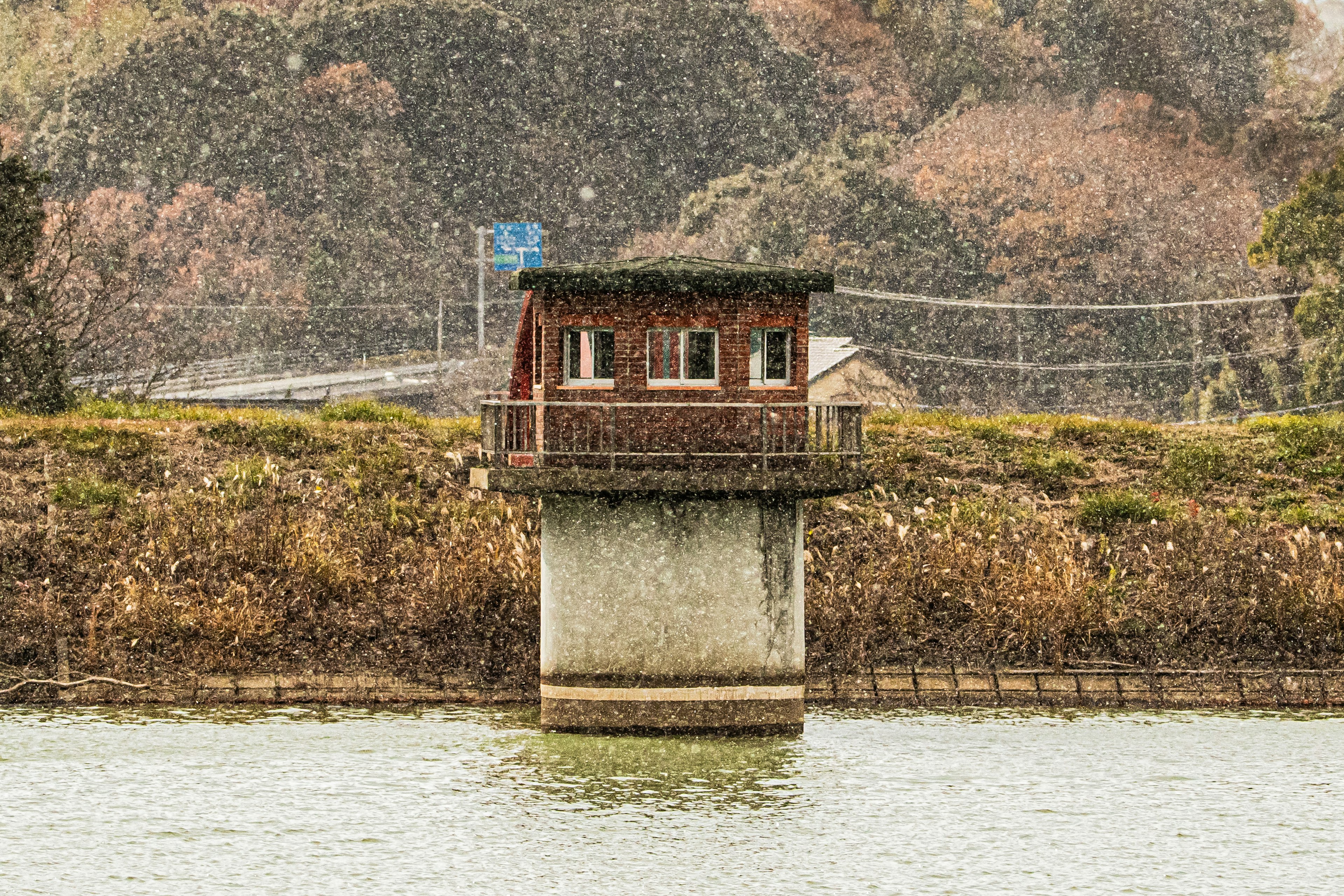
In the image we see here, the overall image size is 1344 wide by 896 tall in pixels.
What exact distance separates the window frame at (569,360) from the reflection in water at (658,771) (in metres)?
4.28

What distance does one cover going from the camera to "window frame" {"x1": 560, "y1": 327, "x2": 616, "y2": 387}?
866 inches

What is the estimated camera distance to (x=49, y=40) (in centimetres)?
8362

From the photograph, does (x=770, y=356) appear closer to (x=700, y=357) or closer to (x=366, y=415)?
(x=700, y=357)

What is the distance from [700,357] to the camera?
72.3 feet

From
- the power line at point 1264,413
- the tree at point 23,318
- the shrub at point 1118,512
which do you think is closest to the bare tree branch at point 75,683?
the tree at point 23,318

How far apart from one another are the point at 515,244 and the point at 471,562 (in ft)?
126

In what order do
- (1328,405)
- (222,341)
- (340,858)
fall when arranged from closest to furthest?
(340,858) → (1328,405) → (222,341)

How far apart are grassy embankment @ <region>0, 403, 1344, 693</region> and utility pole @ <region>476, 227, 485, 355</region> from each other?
33423 millimetres

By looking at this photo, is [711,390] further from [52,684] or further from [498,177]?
[498,177]

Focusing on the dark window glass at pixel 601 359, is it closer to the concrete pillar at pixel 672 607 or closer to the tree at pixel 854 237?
the concrete pillar at pixel 672 607

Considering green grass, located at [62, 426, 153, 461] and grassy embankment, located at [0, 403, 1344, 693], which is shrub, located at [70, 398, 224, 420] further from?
green grass, located at [62, 426, 153, 461]

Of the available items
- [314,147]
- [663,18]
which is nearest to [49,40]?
[314,147]

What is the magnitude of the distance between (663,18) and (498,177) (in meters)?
10.7

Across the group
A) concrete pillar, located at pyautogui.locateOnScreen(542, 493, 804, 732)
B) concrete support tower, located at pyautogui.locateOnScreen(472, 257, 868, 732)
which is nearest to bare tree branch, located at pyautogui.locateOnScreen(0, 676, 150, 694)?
concrete support tower, located at pyautogui.locateOnScreen(472, 257, 868, 732)
